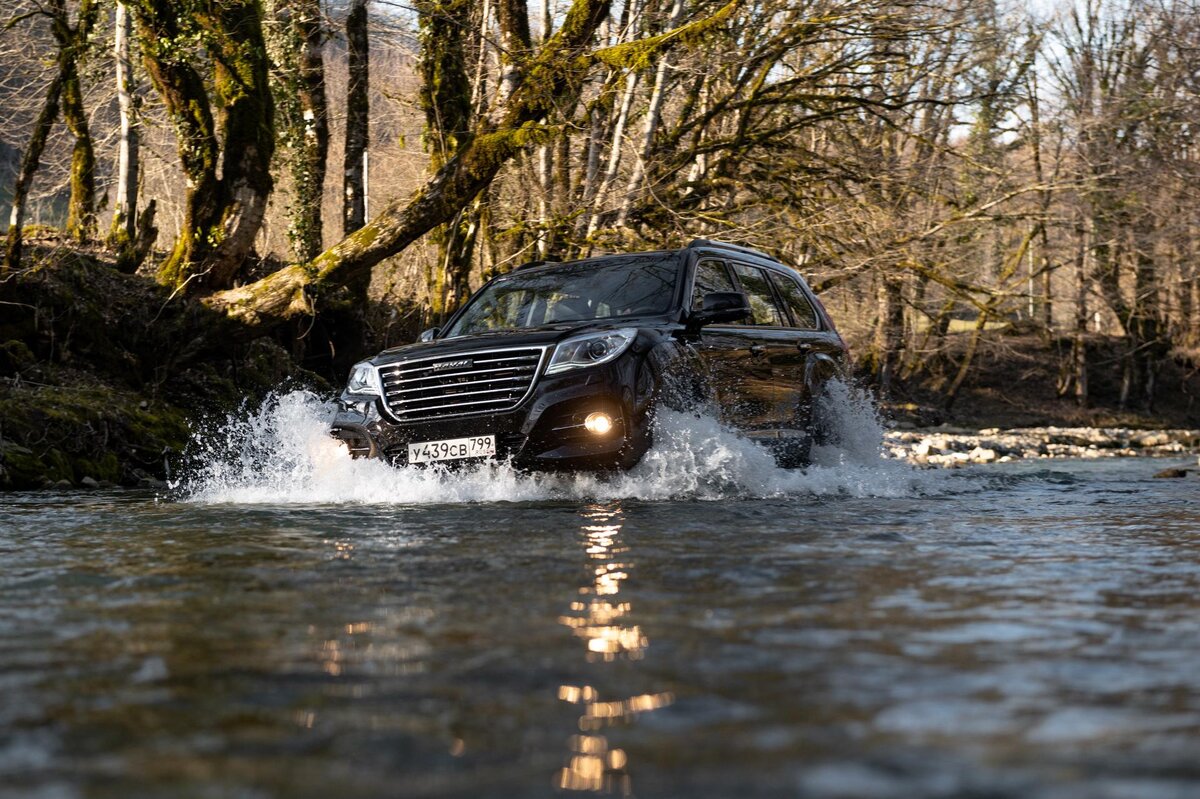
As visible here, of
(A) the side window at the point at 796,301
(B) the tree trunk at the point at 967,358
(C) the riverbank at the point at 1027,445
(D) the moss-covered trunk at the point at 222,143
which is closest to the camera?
(A) the side window at the point at 796,301

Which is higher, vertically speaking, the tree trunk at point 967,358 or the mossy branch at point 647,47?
the mossy branch at point 647,47

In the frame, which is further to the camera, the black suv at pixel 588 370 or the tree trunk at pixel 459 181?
the tree trunk at pixel 459 181

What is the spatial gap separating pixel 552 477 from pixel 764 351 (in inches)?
90.3

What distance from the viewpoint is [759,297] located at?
10.5 metres

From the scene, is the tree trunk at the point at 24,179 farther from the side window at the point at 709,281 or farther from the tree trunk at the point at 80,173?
the side window at the point at 709,281

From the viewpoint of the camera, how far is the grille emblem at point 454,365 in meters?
8.47

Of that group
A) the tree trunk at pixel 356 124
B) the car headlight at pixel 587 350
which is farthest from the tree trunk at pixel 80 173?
the car headlight at pixel 587 350

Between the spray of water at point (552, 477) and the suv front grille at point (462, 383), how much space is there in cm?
37

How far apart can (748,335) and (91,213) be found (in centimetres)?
1525

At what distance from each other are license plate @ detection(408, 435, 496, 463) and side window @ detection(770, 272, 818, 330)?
3486 mm

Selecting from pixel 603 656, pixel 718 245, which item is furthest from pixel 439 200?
pixel 603 656

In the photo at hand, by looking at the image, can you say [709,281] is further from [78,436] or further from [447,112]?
[447,112]

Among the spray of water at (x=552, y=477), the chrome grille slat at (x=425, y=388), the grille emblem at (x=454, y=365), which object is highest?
the grille emblem at (x=454, y=365)

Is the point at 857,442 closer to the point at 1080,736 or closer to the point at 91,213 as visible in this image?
the point at 1080,736
